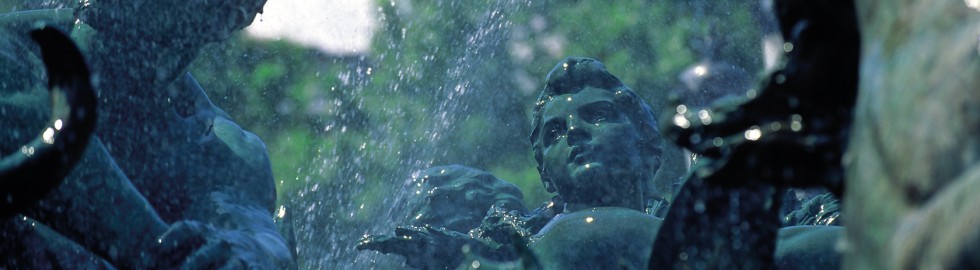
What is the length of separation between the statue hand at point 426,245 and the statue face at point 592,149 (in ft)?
1.41

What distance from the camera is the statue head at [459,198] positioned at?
516 centimetres

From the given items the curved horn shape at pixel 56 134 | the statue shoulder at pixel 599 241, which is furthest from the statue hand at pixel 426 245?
the curved horn shape at pixel 56 134

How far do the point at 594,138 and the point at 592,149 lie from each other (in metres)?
0.04

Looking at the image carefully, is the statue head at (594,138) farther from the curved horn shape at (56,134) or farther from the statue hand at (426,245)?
the curved horn shape at (56,134)

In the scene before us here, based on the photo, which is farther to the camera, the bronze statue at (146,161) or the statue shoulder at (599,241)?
the statue shoulder at (599,241)

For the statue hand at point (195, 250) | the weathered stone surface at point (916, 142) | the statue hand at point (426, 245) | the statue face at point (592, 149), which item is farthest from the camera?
the statue face at point (592, 149)

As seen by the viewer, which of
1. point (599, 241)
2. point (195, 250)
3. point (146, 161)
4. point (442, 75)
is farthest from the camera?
point (442, 75)

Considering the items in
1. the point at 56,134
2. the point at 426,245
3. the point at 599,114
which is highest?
the point at 599,114

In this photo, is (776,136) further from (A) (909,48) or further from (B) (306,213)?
(B) (306,213)

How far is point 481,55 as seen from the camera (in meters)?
13.9

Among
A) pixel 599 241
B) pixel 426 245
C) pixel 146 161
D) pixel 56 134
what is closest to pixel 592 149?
pixel 426 245

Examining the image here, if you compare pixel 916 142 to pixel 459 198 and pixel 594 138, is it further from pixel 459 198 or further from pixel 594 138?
pixel 459 198

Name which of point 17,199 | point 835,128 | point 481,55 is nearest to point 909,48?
point 835,128

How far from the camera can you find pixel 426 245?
14.0 feet
